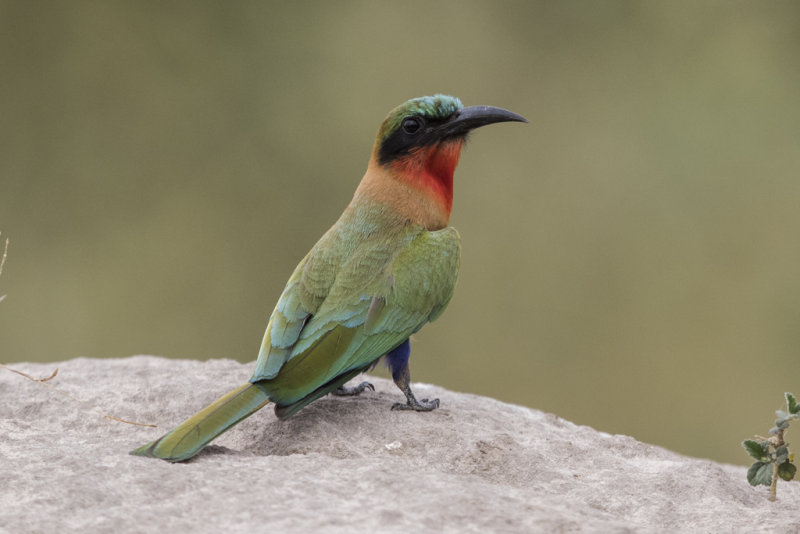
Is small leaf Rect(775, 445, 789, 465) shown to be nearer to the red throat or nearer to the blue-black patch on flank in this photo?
the blue-black patch on flank

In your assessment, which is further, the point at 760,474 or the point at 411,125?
the point at 411,125

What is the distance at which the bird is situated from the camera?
3216 millimetres

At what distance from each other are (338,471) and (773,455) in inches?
56.2

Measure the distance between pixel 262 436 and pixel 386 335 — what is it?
60cm

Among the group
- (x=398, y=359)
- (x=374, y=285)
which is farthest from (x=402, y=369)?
(x=374, y=285)

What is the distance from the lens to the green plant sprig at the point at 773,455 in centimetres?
289

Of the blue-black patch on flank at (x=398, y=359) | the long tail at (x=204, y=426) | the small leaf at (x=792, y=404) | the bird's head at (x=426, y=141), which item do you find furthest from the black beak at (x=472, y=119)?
the small leaf at (x=792, y=404)

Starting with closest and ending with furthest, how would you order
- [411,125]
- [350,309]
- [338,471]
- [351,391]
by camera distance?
1. [338,471]
2. [350,309]
3. [351,391]
4. [411,125]

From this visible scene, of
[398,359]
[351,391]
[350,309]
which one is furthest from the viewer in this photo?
[351,391]

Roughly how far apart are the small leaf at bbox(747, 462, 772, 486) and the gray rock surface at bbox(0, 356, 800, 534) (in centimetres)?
9

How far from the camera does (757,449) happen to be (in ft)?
9.69

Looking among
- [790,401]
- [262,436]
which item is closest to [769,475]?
[790,401]

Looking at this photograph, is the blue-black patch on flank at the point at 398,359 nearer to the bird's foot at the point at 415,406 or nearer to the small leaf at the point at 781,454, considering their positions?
the bird's foot at the point at 415,406

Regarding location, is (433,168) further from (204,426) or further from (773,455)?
(773,455)
